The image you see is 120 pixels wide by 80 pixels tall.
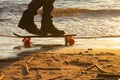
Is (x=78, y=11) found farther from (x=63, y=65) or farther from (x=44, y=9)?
(x=63, y=65)

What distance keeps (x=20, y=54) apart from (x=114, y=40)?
3.02 meters

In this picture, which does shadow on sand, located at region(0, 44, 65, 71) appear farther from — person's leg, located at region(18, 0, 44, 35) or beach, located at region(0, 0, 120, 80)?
Answer: person's leg, located at region(18, 0, 44, 35)

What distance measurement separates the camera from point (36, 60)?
7164 mm

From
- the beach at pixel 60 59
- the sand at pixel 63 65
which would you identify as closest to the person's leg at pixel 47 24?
the beach at pixel 60 59

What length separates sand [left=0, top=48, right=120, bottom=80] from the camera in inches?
241

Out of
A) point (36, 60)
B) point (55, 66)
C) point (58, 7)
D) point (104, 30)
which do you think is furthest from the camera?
point (58, 7)

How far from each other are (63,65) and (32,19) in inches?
80.1

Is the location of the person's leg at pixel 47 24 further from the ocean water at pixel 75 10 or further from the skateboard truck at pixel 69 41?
the ocean water at pixel 75 10

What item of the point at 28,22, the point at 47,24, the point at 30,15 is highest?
the point at 30,15

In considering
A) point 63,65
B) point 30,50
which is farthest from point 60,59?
point 30,50

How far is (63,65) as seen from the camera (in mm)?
6766

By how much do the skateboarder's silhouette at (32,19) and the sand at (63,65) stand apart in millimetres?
801

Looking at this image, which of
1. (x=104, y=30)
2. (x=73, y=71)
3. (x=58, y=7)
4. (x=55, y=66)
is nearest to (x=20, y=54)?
(x=55, y=66)

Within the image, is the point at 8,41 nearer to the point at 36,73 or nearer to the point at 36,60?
the point at 36,60
